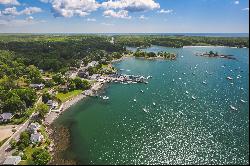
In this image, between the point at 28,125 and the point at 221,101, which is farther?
the point at 221,101

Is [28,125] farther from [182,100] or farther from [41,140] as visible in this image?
[182,100]

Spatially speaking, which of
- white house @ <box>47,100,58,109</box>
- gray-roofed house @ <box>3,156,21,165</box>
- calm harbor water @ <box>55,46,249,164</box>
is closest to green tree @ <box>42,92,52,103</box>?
white house @ <box>47,100,58,109</box>

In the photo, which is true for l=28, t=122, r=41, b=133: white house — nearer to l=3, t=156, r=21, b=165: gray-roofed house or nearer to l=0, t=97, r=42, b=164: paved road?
l=0, t=97, r=42, b=164: paved road

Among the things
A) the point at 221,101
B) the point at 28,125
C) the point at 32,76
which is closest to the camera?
the point at 28,125

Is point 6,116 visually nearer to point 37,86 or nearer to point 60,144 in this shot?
point 60,144

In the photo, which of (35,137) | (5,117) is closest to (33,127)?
(35,137)

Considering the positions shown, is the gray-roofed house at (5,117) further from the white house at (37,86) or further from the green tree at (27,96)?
the white house at (37,86)

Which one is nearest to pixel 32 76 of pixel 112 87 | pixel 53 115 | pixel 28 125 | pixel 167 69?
pixel 112 87
